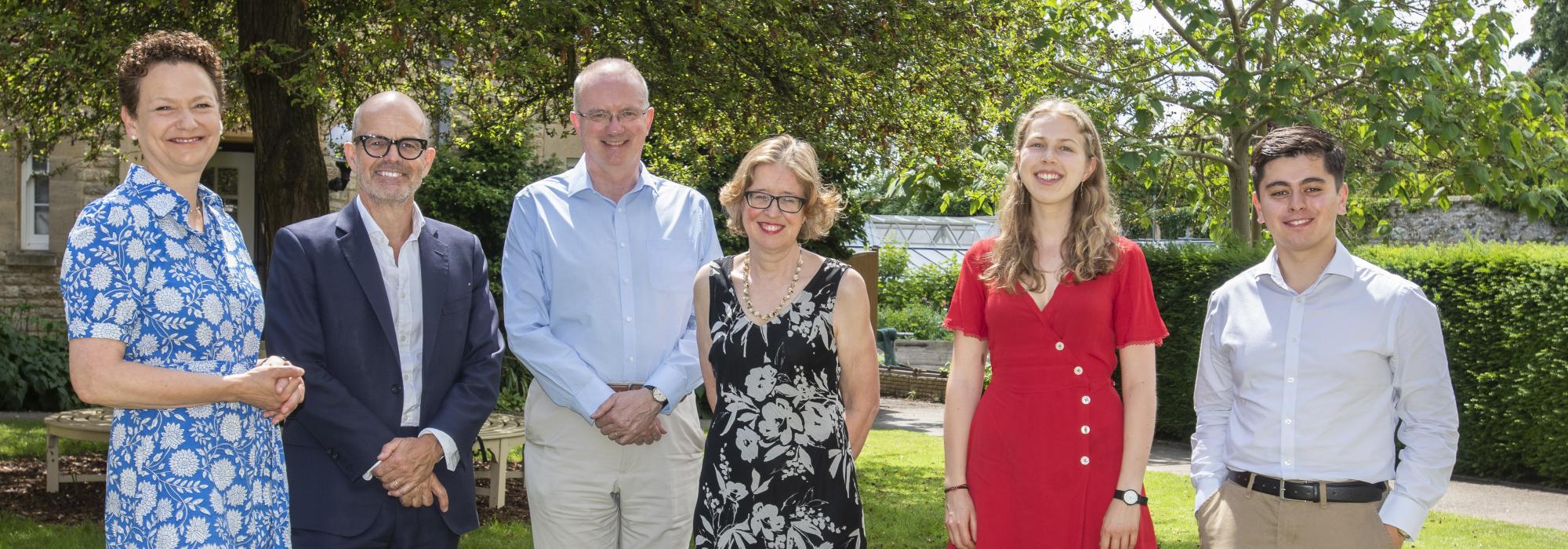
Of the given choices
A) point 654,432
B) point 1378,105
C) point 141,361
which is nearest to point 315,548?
point 141,361

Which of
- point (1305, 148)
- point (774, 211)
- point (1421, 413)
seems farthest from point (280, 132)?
point (1421, 413)

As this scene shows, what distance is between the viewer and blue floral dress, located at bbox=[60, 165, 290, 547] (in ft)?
9.26

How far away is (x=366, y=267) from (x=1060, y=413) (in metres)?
2.03

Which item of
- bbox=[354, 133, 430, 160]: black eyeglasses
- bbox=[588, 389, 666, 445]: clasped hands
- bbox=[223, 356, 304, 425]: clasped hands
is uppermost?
bbox=[354, 133, 430, 160]: black eyeglasses

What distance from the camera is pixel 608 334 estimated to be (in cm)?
394

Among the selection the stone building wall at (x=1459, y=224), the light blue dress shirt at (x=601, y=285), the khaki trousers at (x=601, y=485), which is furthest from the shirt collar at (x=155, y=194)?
the stone building wall at (x=1459, y=224)

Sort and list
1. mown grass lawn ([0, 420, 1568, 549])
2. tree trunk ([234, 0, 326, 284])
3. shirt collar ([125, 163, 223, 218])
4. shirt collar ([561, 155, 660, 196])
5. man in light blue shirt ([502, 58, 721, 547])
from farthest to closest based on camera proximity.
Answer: tree trunk ([234, 0, 326, 284]), mown grass lawn ([0, 420, 1568, 549]), shirt collar ([561, 155, 660, 196]), man in light blue shirt ([502, 58, 721, 547]), shirt collar ([125, 163, 223, 218])

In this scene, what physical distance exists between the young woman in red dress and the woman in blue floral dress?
1852 millimetres

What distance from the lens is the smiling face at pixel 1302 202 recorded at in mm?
3307

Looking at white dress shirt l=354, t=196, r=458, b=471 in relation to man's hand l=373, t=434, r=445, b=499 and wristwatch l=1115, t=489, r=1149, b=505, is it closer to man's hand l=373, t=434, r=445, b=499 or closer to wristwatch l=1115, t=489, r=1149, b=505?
man's hand l=373, t=434, r=445, b=499

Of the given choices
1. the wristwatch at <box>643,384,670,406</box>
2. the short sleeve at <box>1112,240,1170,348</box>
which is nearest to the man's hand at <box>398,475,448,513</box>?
the wristwatch at <box>643,384,670,406</box>

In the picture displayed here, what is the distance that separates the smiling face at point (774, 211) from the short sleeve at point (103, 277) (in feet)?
5.29

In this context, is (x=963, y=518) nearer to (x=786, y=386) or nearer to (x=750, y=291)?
(x=786, y=386)

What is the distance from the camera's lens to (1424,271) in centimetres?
1071
